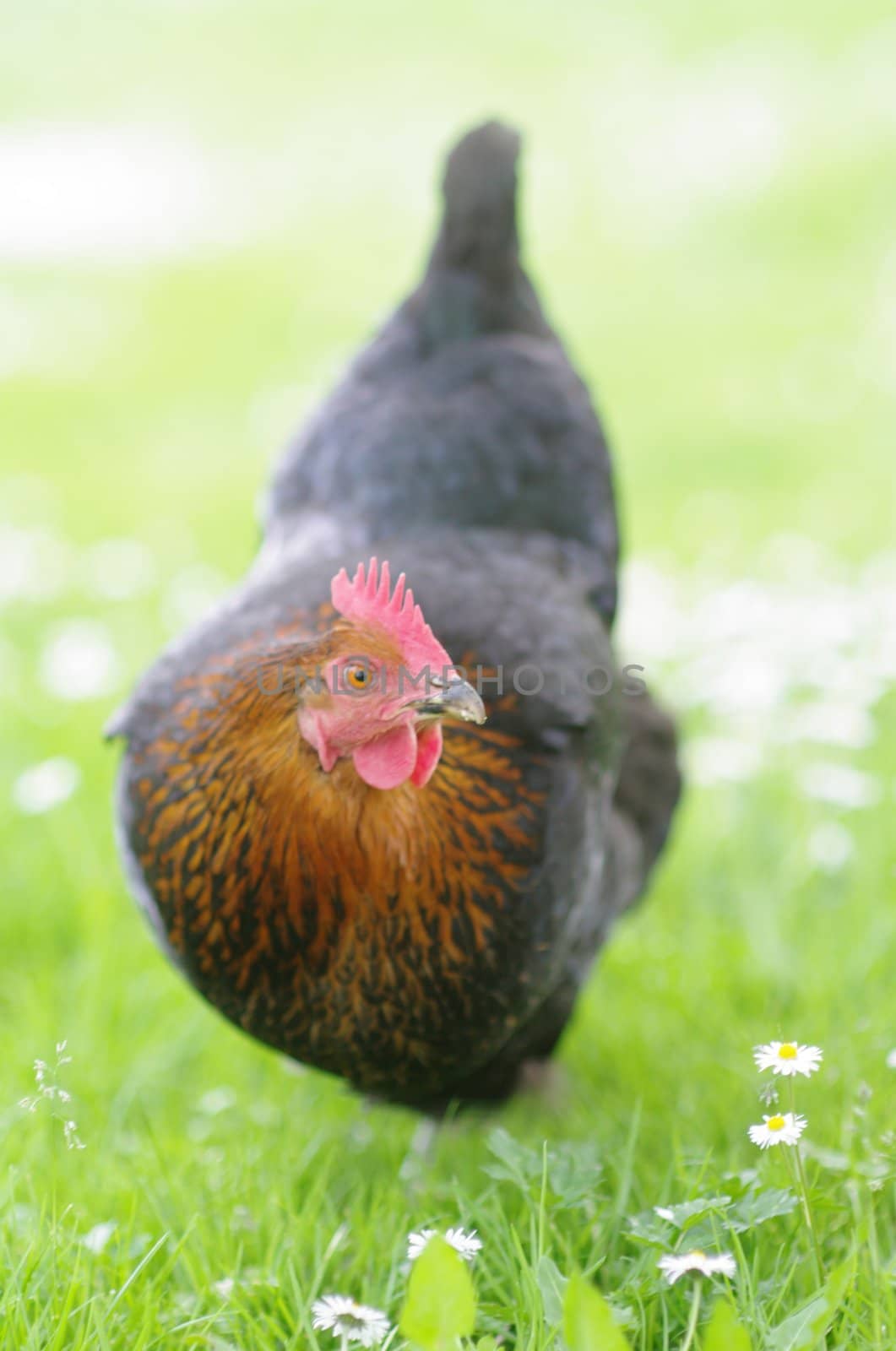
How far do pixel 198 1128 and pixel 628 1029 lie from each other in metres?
1.00

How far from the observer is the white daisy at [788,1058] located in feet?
6.01

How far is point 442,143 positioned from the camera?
11766 mm

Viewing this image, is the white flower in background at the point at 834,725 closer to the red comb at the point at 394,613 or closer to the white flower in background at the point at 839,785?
the white flower in background at the point at 839,785

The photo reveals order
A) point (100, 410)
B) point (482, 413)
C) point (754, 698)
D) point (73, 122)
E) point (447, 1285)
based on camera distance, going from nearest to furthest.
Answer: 1. point (447, 1285)
2. point (482, 413)
3. point (754, 698)
4. point (100, 410)
5. point (73, 122)

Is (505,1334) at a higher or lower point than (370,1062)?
lower

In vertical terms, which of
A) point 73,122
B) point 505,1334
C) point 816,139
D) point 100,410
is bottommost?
point 505,1334

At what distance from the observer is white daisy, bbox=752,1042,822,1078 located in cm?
183

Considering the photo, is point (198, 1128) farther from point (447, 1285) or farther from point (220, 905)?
point (447, 1285)

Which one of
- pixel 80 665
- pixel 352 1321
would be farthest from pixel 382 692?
pixel 80 665

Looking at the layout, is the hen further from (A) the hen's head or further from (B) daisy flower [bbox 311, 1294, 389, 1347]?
(B) daisy flower [bbox 311, 1294, 389, 1347]

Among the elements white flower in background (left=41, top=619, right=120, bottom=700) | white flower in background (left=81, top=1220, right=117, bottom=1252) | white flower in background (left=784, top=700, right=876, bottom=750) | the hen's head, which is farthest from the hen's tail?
white flower in background (left=81, top=1220, right=117, bottom=1252)

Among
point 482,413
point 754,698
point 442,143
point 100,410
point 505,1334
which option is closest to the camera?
point 505,1334

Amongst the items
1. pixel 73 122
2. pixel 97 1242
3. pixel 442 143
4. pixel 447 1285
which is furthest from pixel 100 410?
pixel 447 1285

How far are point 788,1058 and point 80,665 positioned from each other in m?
2.98
